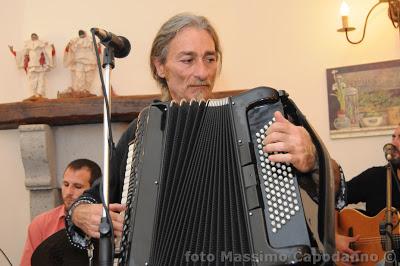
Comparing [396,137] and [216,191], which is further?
[396,137]

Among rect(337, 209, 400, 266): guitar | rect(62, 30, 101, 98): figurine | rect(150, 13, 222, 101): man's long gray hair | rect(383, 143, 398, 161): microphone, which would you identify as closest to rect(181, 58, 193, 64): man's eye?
rect(150, 13, 222, 101): man's long gray hair

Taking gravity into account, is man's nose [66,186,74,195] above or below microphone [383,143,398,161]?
below

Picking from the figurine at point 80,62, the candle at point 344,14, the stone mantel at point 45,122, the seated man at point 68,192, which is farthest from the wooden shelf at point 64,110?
the candle at point 344,14

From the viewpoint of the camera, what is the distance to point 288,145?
1.39 metres

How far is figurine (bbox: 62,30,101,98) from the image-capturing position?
4.25m

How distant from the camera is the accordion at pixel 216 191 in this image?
4.41 feet

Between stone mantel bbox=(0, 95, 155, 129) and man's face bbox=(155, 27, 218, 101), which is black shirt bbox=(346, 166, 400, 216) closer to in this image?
stone mantel bbox=(0, 95, 155, 129)

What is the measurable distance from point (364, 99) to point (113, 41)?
2.57m

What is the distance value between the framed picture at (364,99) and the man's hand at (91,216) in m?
2.44

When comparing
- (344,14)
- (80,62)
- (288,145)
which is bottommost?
(288,145)

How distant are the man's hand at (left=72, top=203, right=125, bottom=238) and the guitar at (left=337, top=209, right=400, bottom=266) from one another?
78.1 inches

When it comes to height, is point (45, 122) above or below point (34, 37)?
below

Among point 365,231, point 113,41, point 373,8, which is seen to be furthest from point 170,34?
point 373,8

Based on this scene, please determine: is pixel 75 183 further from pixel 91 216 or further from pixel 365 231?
pixel 91 216
